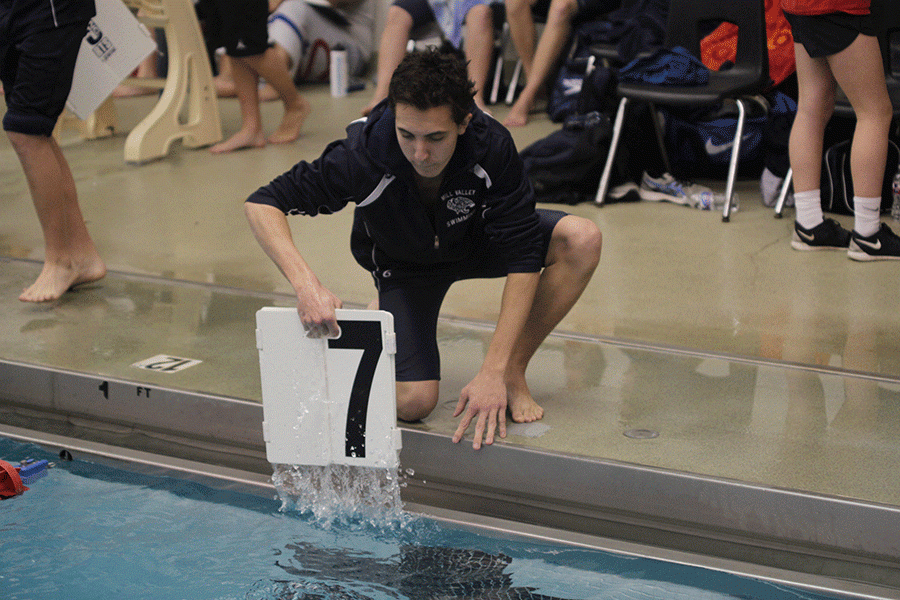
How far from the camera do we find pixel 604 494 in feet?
6.90

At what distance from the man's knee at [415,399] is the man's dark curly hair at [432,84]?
666 mm

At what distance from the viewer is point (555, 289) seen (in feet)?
7.79

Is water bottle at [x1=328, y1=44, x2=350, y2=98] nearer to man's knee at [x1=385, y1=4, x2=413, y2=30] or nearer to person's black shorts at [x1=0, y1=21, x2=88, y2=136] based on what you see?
man's knee at [x1=385, y1=4, x2=413, y2=30]

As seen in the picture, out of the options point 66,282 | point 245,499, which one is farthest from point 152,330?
point 245,499

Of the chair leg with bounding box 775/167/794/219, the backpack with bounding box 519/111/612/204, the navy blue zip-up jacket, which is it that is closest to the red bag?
the chair leg with bounding box 775/167/794/219

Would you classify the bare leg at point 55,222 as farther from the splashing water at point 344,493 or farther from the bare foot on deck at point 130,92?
the bare foot on deck at point 130,92

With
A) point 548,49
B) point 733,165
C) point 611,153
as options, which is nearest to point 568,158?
point 611,153

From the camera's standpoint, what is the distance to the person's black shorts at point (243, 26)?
16.9ft

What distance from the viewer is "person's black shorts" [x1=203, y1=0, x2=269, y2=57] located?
16.9 ft

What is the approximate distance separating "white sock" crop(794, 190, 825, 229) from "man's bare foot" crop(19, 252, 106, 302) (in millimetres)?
2607

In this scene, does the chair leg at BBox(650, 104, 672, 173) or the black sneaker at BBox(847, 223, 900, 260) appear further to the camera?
the chair leg at BBox(650, 104, 672, 173)

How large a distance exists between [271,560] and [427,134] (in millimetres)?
967

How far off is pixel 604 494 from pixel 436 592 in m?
0.44

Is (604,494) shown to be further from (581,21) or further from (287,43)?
(287,43)
